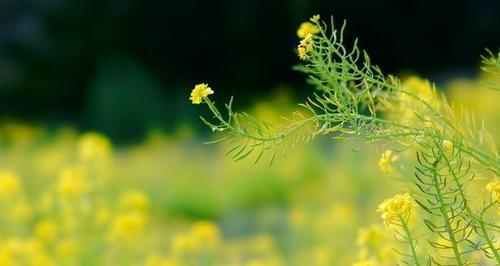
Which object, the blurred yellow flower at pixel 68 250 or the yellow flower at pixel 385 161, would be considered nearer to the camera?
the yellow flower at pixel 385 161

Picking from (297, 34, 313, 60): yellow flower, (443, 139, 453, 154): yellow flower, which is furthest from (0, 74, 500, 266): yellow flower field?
(297, 34, 313, 60): yellow flower

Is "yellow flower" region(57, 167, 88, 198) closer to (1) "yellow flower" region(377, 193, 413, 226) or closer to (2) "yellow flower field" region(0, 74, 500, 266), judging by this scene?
(2) "yellow flower field" region(0, 74, 500, 266)

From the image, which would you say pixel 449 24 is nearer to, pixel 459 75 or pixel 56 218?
pixel 459 75


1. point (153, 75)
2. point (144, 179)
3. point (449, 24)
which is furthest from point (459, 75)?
point (144, 179)

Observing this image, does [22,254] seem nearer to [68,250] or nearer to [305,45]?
[68,250]

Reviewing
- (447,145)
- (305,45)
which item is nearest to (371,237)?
(447,145)

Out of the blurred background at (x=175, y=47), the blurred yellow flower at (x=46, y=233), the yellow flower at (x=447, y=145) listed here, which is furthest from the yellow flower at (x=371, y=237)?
the blurred background at (x=175, y=47)

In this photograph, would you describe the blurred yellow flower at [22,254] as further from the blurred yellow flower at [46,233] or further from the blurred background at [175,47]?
the blurred background at [175,47]
